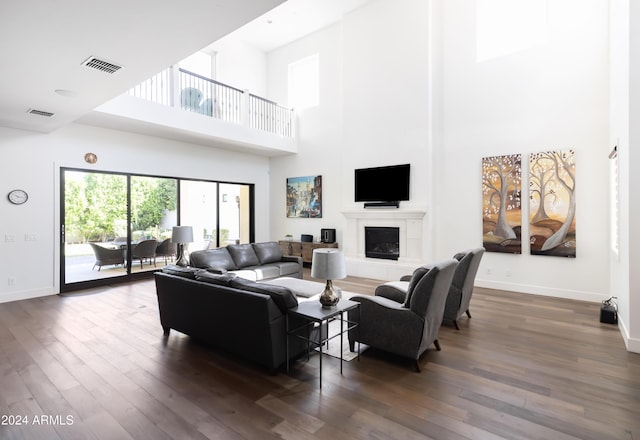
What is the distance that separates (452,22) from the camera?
6.66m

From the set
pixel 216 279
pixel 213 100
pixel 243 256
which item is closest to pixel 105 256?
pixel 243 256

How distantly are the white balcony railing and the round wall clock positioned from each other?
2507 millimetres

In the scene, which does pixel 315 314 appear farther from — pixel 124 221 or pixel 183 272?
pixel 124 221

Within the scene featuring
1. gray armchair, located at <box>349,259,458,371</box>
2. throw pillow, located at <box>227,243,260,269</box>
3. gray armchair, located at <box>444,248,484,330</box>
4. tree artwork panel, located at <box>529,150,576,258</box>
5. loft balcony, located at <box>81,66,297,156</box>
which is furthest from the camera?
throw pillow, located at <box>227,243,260,269</box>

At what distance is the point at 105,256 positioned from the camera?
664 cm

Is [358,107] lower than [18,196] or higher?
higher

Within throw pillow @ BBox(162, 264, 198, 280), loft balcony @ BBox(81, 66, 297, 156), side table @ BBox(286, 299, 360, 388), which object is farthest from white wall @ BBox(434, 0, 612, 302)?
throw pillow @ BBox(162, 264, 198, 280)

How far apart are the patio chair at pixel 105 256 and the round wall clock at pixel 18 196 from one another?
1.30 meters

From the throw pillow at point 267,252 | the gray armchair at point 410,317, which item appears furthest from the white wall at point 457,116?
the gray armchair at point 410,317

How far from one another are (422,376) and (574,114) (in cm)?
513

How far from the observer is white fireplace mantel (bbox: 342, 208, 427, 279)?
22.6 feet

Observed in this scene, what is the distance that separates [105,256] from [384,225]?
5.87 m

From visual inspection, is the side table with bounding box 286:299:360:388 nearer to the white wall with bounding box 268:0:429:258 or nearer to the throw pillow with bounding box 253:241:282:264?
the throw pillow with bounding box 253:241:282:264

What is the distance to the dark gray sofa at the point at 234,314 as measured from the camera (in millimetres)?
2947
